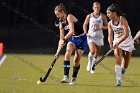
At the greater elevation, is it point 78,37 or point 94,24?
point 78,37

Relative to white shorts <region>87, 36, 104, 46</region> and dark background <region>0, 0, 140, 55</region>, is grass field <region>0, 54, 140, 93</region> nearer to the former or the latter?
white shorts <region>87, 36, 104, 46</region>

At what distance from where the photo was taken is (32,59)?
2005 cm

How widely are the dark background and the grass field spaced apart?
23.9 ft

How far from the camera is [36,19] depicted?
1070 inches

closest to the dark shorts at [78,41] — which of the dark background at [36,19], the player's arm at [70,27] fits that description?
the player's arm at [70,27]

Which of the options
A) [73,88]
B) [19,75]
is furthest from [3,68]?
[73,88]

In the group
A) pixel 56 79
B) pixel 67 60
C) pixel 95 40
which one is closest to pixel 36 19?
pixel 95 40

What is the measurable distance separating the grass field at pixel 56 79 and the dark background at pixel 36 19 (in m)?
7.29

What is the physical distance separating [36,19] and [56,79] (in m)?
13.7

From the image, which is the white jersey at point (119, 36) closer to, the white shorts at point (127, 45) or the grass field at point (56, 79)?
the white shorts at point (127, 45)

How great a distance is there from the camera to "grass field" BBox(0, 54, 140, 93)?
37.9 ft

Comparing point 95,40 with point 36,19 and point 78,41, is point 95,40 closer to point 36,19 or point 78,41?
point 78,41

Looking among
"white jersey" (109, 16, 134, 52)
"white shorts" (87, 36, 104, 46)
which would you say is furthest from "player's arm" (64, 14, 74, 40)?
"white shorts" (87, 36, 104, 46)

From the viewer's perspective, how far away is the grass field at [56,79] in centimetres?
1156
